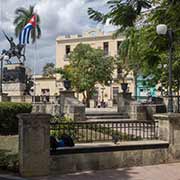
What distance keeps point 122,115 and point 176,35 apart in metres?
9.76

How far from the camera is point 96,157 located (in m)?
11.3

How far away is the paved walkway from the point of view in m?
10.3

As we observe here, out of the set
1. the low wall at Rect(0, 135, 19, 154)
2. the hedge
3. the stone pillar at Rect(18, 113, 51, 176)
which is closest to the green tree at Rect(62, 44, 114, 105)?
the hedge

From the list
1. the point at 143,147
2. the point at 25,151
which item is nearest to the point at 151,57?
the point at 143,147

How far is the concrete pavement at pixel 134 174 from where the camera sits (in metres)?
10.3

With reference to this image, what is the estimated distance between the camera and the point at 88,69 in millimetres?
52031

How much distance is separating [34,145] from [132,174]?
8.34 feet

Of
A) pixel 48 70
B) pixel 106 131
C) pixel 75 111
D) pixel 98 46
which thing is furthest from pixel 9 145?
pixel 48 70

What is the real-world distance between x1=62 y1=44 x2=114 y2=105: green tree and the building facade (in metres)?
12.0

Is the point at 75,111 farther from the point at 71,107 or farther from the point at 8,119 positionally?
the point at 8,119

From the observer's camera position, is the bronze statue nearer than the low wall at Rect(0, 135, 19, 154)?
No

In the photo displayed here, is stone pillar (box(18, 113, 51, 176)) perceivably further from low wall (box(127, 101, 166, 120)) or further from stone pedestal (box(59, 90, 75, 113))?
low wall (box(127, 101, 166, 120))

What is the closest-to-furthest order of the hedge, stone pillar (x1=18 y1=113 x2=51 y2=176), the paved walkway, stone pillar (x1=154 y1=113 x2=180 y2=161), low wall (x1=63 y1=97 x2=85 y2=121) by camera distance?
the paved walkway, stone pillar (x1=18 y1=113 x2=51 y2=176), stone pillar (x1=154 y1=113 x2=180 y2=161), the hedge, low wall (x1=63 y1=97 x2=85 y2=121)

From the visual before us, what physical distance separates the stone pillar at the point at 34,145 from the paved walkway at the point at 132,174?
336 mm
